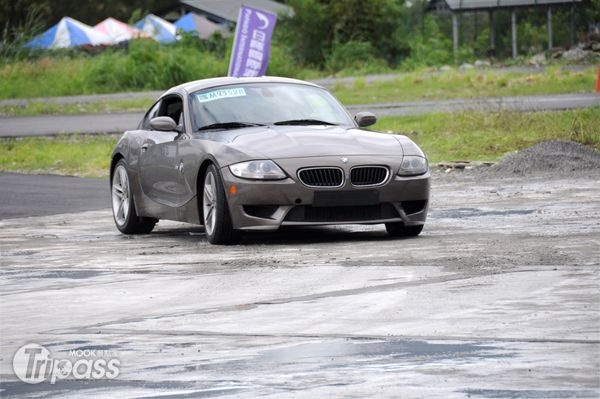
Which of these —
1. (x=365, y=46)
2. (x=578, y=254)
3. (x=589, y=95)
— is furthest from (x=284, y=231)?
(x=365, y=46)

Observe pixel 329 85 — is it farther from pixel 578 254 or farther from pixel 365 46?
pixel 578 254

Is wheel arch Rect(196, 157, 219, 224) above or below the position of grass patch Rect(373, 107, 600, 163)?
above

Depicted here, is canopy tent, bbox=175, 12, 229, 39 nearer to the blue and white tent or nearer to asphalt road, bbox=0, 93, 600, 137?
the blue and white tent

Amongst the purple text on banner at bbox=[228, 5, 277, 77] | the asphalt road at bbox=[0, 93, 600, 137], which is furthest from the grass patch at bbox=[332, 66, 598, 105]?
the purple text on banner at bbox=[228, 5, 277, 77]

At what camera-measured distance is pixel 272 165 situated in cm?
1297

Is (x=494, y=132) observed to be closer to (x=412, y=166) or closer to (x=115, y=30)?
(x=412, y=166)

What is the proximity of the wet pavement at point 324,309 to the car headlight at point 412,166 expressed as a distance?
1.93 ft

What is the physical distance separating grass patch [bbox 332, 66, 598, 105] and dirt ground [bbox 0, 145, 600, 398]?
26316 millimetres

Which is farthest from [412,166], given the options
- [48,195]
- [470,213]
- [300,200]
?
[48,195]

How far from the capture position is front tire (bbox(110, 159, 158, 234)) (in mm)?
15281

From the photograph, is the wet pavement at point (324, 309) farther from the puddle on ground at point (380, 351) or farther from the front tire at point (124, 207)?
the front tire at point (124, 207)

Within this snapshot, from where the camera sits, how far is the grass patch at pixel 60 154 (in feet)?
81.0

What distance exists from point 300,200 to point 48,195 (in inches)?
309

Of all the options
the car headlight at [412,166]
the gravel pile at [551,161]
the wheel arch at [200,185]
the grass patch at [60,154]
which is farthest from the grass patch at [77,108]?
the car headlight at [412,166]
